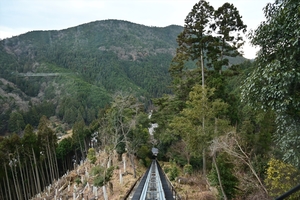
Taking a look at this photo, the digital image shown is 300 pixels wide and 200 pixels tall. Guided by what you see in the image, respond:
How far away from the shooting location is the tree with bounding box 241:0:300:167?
5.25 meters

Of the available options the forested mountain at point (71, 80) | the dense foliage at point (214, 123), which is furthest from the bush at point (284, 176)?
the forested mountain at point (71, 80)

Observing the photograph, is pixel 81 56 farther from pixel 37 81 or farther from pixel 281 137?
pixel 281 137

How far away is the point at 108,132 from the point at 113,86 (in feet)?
341

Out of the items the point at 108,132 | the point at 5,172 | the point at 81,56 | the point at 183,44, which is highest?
the point at 81,56

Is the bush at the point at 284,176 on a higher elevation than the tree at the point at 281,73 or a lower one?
lower

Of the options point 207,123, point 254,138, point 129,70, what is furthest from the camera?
point 129,70

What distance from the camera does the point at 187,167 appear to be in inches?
733

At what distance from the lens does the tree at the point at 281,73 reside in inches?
207

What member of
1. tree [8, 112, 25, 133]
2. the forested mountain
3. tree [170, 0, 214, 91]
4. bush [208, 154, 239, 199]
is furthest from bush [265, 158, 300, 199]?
tree [8, 112, 25, 133]

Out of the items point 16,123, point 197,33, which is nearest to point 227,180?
point 197,33

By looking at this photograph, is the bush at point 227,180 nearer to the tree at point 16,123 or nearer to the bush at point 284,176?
the bush at point 284,176

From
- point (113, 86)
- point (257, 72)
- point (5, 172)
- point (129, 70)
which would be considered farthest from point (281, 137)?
point (129, 70)

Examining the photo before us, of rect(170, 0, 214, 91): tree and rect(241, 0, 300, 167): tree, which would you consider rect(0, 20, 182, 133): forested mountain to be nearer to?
rect(170, 0, 214, 91): tree

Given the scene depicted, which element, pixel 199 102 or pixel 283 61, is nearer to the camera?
pixel 283 61
